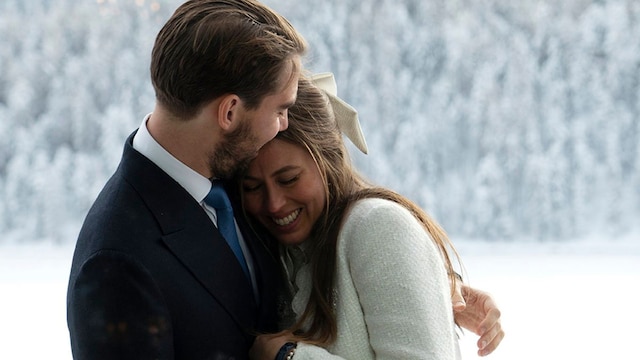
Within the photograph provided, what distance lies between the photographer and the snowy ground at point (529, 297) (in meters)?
2.93

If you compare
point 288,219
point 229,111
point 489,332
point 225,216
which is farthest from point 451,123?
point 229,111

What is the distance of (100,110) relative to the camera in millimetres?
3137

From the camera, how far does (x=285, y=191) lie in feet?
5.51

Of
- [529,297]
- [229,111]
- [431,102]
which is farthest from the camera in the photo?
[431,102]

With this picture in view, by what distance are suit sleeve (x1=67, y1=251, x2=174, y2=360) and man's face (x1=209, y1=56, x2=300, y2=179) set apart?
23 centimetres

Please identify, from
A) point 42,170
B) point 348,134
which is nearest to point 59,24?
point 42,170

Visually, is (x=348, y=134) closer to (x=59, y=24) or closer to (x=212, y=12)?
(x=212, y=12)

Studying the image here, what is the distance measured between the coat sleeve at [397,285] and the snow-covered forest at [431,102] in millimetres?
1509

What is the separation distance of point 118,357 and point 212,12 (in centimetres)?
51

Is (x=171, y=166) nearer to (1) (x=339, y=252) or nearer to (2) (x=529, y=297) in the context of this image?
(1) (x=339, y=252)

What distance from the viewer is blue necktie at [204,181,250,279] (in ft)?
5.15

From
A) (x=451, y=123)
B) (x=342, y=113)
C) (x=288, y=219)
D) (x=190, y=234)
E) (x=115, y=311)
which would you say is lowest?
(x=115, y=311)

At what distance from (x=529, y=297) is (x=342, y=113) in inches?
56.8

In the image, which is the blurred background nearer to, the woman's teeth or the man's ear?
the woman's teeth
